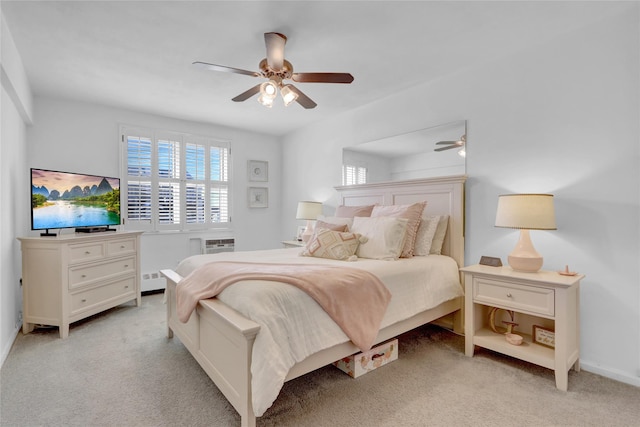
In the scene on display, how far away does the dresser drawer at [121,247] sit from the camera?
3.35 meters

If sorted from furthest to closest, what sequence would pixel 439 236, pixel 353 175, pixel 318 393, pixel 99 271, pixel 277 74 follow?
pixel 353 175, pixel 99 271, pixel 439 236, pixel 277 74, pixel 318 393

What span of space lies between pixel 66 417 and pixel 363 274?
1920 millimetres

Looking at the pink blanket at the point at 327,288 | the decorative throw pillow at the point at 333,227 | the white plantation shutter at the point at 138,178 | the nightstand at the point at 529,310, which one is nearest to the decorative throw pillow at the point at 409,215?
the decorative throw pillow at the point at 333,227

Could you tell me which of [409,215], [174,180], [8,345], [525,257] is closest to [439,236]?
[409,215]

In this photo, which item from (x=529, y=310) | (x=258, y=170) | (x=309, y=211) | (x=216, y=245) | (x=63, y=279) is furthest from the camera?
(x=258, y=170)

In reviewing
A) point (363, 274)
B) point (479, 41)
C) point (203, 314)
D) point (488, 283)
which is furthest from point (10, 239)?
Answer: point (479, 41)

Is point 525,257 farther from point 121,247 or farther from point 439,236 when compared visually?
point 121,247

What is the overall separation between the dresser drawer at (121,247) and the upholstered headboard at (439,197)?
290 cm

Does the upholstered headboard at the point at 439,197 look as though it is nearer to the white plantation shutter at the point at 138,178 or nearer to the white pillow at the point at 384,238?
the white pillow at the point at 384,238

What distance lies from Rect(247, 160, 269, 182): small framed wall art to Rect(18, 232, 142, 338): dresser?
2386 mm

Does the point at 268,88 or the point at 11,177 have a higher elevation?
the point at 268,88

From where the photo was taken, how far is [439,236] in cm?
299

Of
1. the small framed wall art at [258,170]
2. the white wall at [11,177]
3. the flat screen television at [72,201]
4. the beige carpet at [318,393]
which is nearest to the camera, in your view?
the beige carpet at [318,393]

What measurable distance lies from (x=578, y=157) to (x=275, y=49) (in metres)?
2.44
